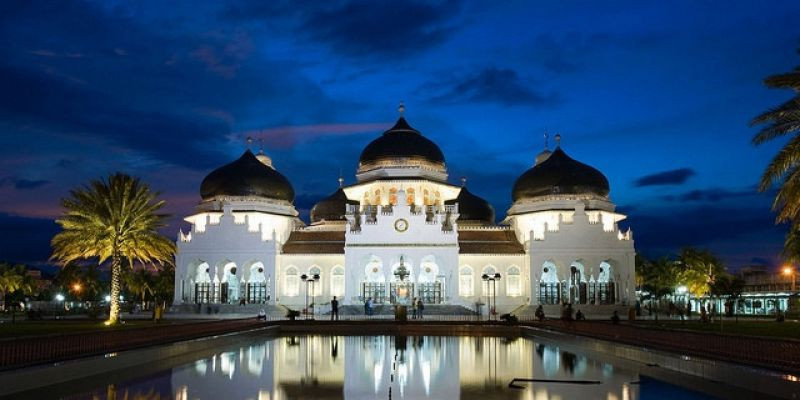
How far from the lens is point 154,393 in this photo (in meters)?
14.2

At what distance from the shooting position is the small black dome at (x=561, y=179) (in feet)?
202

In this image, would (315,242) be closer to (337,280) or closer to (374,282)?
(337,280)

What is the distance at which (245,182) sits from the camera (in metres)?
63.3

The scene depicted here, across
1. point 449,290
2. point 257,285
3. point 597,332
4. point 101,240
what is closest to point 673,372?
point 597,332

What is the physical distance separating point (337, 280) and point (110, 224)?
24.1m

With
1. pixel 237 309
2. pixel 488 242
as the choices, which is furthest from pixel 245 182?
pixel 488 242

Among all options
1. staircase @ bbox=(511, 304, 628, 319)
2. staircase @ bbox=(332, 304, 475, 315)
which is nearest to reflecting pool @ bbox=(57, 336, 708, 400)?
staircase @ bbox=(332, 304, 475, 315)

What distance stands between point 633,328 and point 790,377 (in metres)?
9.74

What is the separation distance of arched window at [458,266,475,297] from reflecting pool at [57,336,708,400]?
109ft

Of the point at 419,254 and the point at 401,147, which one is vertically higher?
the point at 401,147

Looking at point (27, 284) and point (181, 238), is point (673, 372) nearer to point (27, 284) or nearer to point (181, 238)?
point (181, 238)

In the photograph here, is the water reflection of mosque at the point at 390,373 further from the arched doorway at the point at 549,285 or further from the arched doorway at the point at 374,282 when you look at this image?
the arched doorway at the point at 549,285

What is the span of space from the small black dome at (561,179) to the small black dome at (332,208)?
16.8 metres

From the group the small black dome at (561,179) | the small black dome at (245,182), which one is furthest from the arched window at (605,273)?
the small black dome at (245,182)
